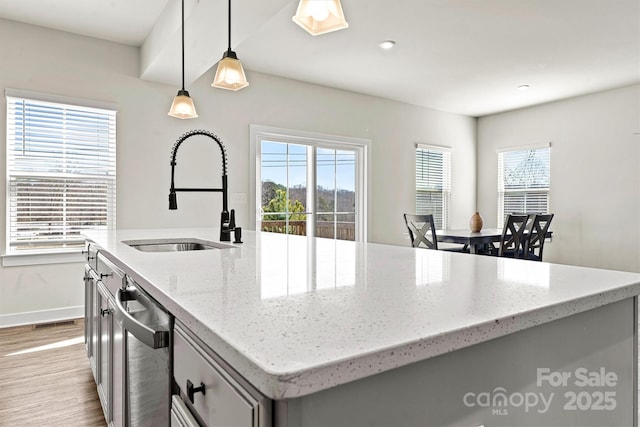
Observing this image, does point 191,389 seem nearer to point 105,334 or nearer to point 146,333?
point 146,333

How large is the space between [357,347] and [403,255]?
38.6 inches

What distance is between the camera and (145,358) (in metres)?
1.09

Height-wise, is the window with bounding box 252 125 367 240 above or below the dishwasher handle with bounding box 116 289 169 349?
above

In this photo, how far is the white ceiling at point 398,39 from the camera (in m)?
3.16

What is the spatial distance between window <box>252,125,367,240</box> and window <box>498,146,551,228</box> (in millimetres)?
2504

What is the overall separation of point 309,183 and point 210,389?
15.0 ft

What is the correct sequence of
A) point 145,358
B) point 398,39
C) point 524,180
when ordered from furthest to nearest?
point 524,180 → point 398,39 → point 145,358

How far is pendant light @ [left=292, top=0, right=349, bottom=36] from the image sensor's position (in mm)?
1376

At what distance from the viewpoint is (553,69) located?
180 inches

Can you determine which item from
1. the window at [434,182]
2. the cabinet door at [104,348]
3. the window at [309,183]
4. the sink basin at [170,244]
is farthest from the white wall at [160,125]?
the cabinet door at [104,348]

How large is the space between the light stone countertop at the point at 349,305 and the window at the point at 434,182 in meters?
5.04

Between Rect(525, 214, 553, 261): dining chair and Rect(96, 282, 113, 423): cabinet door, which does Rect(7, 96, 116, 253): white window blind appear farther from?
Rect(525, 214, 553, 261): dining chair

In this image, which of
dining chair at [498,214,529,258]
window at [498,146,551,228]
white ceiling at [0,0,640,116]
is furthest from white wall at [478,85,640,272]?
dining chair at [498,214,529,258]

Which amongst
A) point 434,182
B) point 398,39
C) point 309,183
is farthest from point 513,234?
point 434,182
